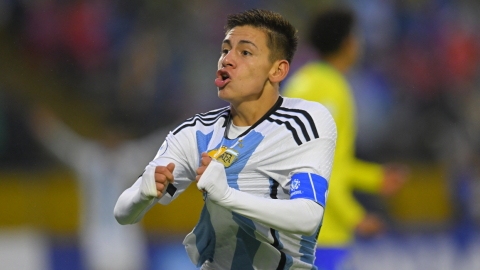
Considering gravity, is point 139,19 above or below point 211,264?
above

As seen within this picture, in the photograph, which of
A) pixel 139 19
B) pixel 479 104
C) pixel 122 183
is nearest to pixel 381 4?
pixel 479 104

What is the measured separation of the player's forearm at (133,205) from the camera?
1.99 m

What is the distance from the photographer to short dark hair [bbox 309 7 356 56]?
3516 mm

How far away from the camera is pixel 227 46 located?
2266 millimetres

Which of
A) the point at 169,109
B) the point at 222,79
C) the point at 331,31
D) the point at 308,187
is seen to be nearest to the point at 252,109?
the point at 222,79

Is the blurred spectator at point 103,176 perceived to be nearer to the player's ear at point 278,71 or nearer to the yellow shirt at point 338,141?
the yellow shirt at point 338,141

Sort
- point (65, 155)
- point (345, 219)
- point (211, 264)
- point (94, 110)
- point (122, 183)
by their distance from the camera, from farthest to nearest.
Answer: point (94, 110) → point (65, 155) → point (122, 183) → point (345, 219) → point (211, 264)

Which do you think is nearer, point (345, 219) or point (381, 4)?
point (345, 219)

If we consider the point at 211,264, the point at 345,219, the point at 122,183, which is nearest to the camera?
the point at 211,264

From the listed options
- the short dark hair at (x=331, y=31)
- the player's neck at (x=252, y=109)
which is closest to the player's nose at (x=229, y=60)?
the player's neck at (x=252, y=109)

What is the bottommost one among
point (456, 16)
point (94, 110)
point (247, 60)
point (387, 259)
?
point (387, 259)

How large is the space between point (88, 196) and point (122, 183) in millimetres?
404

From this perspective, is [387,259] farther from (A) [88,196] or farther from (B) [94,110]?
(B) [94,110]

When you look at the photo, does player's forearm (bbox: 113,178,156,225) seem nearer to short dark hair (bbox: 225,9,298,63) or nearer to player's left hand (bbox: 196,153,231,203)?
player's left hand (bbox: 196,153,231,203)
